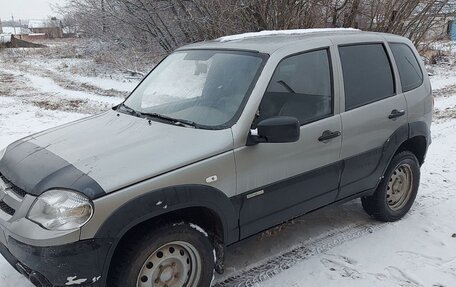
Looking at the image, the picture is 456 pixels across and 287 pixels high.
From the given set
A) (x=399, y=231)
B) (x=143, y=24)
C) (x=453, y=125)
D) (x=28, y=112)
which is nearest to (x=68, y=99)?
(x=28, y=112)

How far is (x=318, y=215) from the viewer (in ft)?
15.4

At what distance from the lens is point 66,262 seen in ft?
8.11

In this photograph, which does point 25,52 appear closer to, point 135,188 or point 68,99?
point 68,99

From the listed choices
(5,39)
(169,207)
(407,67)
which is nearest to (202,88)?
(169,207)

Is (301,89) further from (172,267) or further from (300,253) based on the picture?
(172,267)

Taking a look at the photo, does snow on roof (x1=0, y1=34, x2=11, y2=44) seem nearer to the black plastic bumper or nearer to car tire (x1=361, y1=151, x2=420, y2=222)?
car tire (x1=361, y1=151, x2=420, y2=222)

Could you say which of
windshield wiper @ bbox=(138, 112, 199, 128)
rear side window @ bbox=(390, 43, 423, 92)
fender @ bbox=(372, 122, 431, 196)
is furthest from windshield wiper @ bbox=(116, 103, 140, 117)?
rear side window @ bbox=(390, 43, 423, 92)

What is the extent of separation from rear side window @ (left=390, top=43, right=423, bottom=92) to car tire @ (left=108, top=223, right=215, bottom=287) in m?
2.63

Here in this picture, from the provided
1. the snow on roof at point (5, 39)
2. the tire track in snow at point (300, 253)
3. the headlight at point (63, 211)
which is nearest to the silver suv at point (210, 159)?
the headlight at point (63, 211)

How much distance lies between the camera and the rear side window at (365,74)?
3846 millimetres

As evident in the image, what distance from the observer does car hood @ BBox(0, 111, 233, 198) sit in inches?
104

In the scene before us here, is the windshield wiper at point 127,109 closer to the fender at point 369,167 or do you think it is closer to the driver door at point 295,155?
the driver door at point 295,155

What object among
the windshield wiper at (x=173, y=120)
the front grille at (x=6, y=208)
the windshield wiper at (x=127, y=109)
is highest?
the windshield wiper at (x=173, y=120)

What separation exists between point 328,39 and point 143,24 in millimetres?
13842
